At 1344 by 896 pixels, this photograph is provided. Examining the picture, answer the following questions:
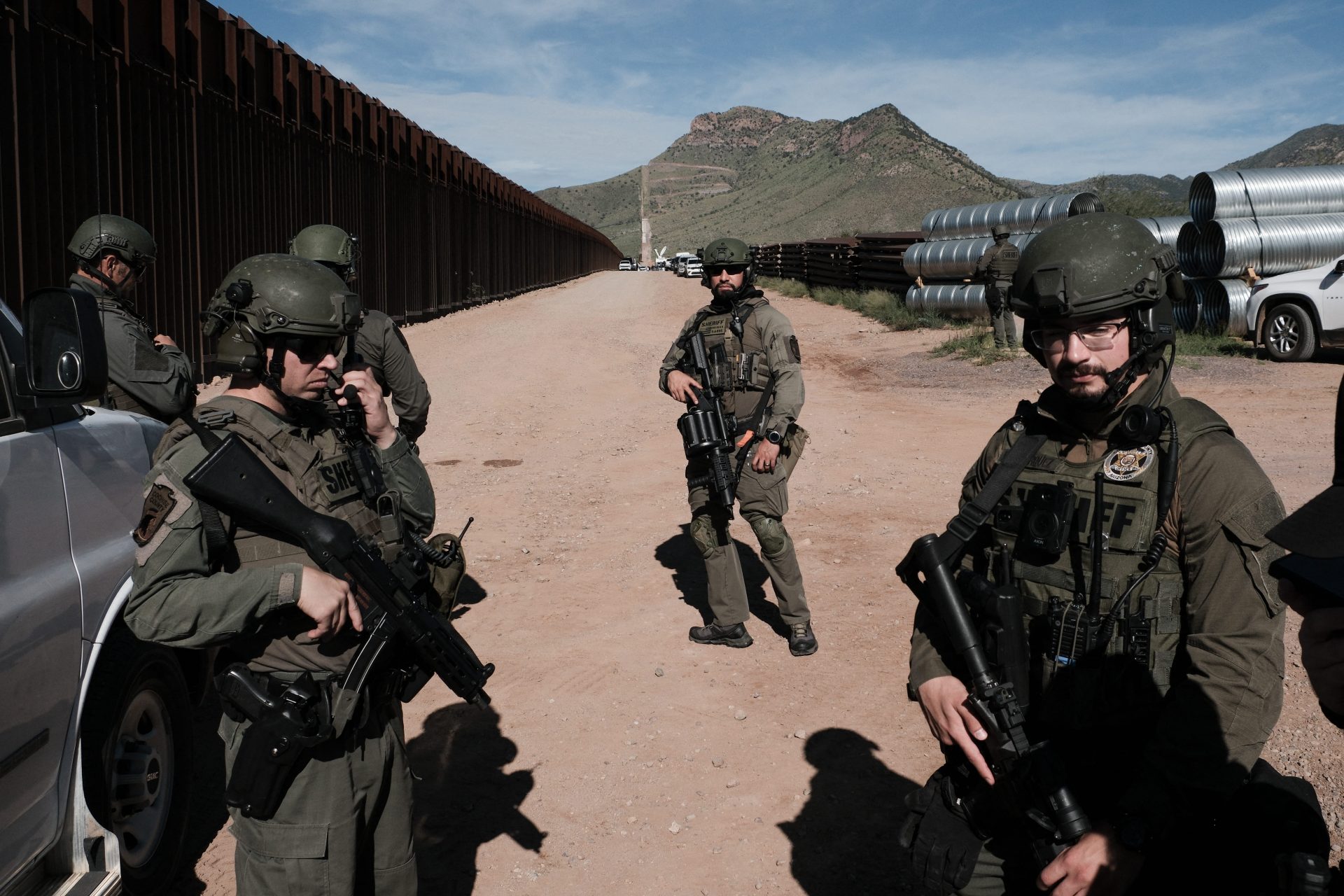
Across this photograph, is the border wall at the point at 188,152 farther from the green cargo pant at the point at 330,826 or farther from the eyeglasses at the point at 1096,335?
the eyeglasses at the point at 1096,335

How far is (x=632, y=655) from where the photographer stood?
5238mm

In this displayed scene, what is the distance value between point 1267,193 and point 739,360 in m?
13.8

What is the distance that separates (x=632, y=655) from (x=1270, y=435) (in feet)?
25.4

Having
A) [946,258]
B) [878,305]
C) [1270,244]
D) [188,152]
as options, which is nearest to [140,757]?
[188,152]

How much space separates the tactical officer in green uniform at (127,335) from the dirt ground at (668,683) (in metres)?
1.46

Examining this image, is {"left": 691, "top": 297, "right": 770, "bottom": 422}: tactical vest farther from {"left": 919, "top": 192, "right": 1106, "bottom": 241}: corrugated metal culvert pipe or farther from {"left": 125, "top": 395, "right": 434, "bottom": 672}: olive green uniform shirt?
{"left": 919, "top": 192, "right": 1106, "bottom": 241}: corrugated metal culvert pipe

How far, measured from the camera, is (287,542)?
228 centimetres

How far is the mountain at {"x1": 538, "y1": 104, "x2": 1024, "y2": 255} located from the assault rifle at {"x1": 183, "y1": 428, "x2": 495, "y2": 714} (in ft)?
230

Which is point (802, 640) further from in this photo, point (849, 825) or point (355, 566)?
point (355, 566)

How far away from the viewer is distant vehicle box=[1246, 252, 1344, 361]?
12.9 metres

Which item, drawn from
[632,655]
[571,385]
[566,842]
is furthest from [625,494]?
[571,385]

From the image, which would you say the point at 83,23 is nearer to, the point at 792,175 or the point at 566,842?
the point at 566,842

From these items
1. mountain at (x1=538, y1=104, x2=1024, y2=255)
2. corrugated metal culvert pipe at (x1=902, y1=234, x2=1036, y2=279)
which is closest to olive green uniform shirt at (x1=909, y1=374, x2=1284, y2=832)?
corrugated metal culvert pipe at (x1=902, y1=234, x2=1036, y2=279)

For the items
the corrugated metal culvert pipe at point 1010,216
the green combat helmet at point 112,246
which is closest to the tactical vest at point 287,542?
the green combat helmet at point 112,246
